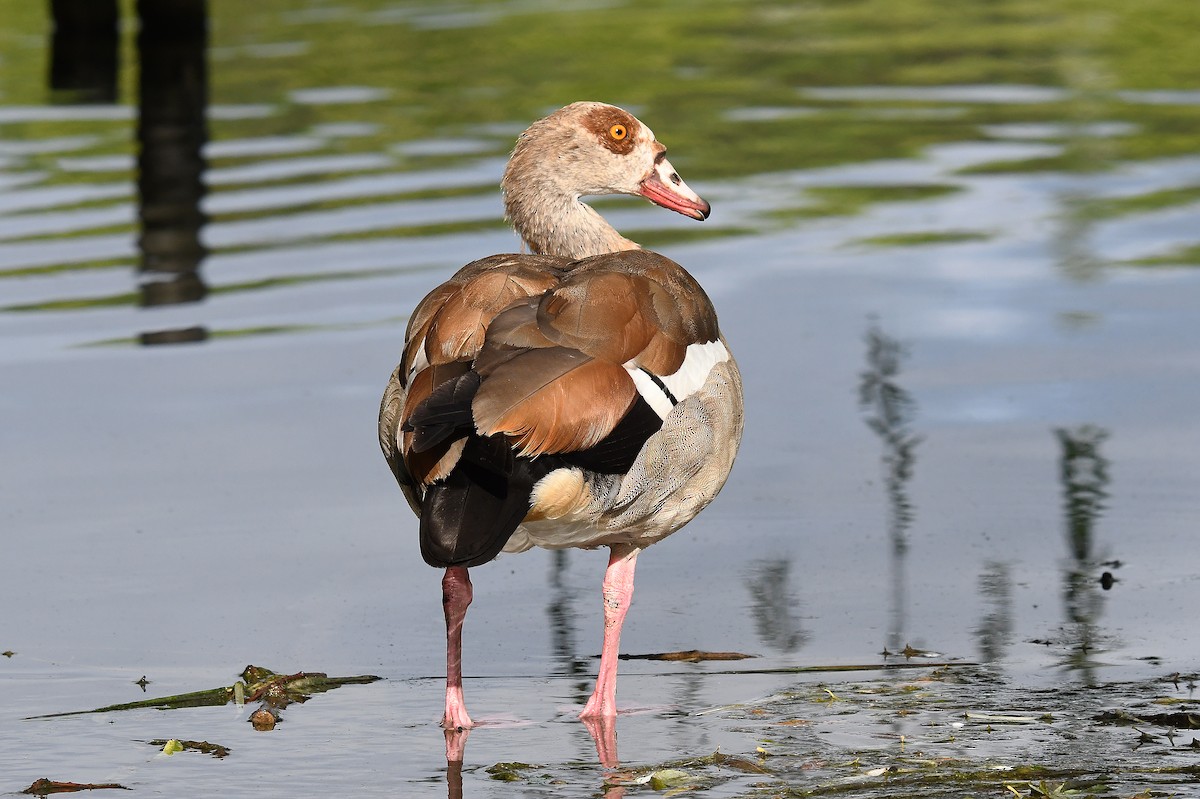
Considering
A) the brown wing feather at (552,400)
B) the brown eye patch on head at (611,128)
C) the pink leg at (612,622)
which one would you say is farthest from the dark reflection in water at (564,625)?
the brown eye patch on head at (611,128)

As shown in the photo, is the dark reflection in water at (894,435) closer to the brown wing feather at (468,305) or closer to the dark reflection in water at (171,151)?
the brown wing feather at (468,305)

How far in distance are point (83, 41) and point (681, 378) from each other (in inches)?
754

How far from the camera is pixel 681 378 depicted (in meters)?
5.96

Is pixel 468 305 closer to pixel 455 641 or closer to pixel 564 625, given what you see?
pixel 455 641

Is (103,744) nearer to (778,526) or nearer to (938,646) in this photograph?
(938,646)

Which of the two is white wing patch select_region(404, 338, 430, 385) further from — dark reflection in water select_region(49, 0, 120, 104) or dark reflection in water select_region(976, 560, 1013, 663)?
dark reflection in water select_region(49, 0, 120, 104)

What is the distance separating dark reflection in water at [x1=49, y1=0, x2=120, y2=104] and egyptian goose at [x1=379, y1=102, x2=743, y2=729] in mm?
16970

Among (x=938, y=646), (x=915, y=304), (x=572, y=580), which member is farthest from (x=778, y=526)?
(x=915, y=304)

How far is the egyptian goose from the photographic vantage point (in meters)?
5.21

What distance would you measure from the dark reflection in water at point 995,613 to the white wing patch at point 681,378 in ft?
3.82

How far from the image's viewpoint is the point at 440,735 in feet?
18.1

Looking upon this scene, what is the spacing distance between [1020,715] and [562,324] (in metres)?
1.62

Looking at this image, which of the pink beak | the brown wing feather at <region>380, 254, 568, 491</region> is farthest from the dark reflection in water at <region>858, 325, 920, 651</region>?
the brown wing feather at <region>380, 254, 568, 491</region>

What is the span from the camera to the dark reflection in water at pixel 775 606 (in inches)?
248
